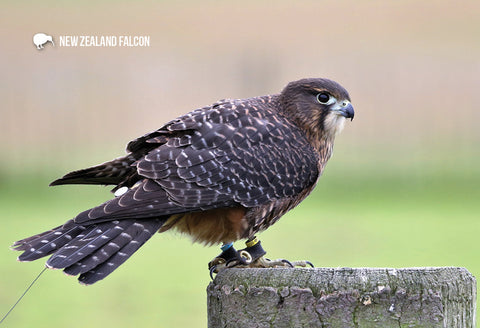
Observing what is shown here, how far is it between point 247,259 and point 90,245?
1115 mm

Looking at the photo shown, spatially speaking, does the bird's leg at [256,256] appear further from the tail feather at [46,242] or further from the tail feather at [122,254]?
the tail feather at [46,242]

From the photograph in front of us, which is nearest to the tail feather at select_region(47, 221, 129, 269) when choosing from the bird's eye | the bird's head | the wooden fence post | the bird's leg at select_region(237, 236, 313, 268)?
the bird's leg at select_region(237, 236, 313, 268)

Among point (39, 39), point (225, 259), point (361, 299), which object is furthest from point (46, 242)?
point (39, 39)

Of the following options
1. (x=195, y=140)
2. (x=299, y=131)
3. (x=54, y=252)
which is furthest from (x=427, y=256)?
(x=54, y=252)

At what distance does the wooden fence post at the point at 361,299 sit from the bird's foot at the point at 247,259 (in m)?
1.32

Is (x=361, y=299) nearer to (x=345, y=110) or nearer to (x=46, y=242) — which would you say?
(x=46, y=242)

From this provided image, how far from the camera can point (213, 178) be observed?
454 cm

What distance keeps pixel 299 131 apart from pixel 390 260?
6.25 metres

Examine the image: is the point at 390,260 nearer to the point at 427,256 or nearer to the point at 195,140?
the point at 427,256

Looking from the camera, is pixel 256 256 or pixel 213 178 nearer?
pixel 213 178

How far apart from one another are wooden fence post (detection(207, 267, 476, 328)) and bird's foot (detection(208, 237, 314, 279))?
132 centimetres

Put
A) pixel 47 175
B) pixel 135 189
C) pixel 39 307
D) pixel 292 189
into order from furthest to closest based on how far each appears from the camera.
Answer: pixel 47 175 < pixel 39 307 < pixel 292 189 < pixel 135 189

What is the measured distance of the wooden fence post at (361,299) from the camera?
314 cm

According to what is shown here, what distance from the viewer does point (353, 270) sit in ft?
10.6
